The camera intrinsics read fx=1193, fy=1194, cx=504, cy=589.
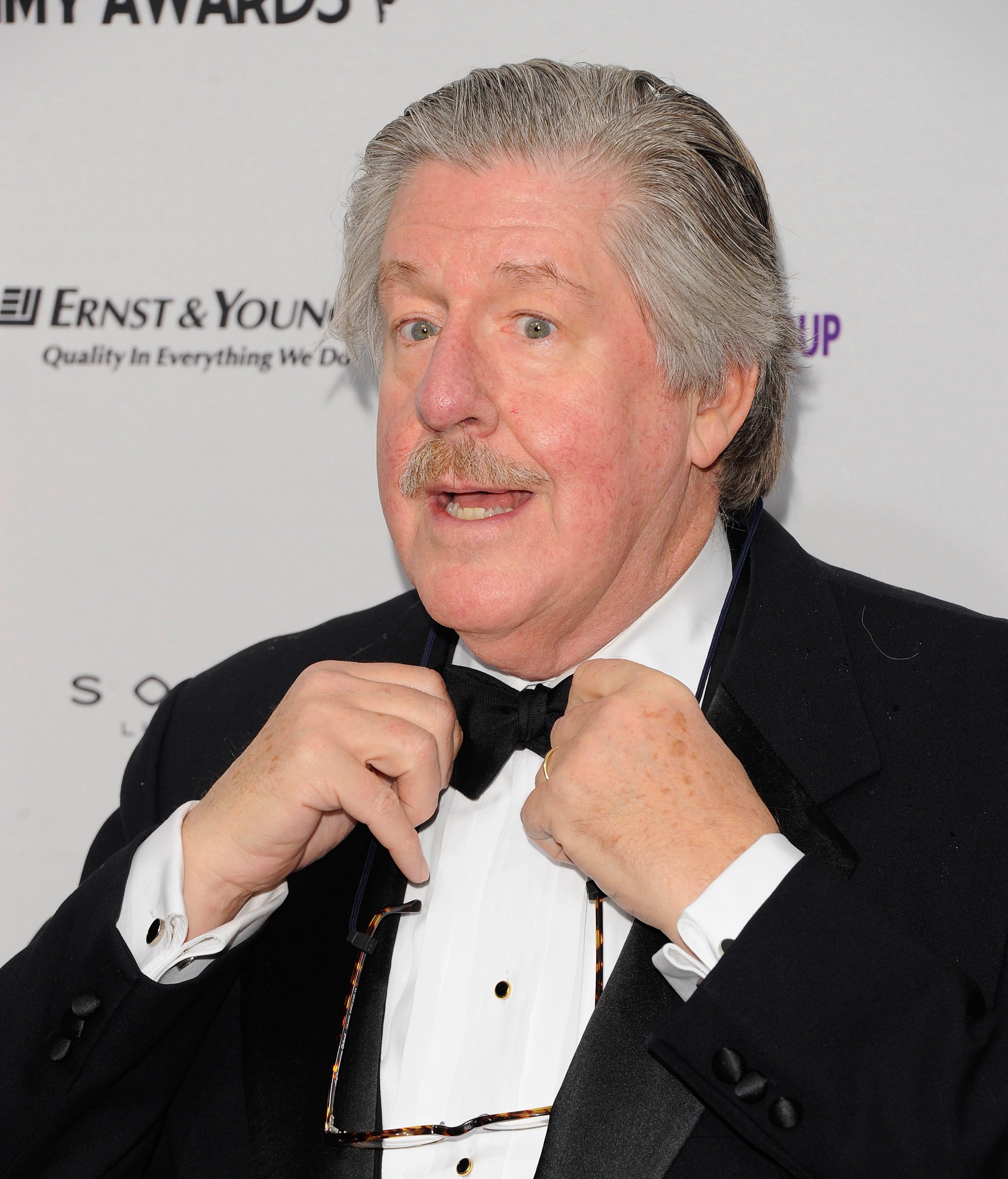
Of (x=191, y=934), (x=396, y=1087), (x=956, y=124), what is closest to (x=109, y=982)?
(x=191, y=934)

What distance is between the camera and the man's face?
1.76 m

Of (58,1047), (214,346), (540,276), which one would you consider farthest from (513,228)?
(58,1047)

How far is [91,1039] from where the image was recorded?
1.74m

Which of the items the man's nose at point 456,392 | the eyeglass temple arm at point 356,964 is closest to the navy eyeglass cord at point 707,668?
the eyeglass temple arm at point 356,964

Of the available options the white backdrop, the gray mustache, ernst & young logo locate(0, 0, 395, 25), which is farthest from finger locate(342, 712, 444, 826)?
ernst & young logo locate(0, 0, 395, 25)

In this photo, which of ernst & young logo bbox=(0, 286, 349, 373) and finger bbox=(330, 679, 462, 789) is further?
ernst & young logo bbox=(0, 286, 349, 373)

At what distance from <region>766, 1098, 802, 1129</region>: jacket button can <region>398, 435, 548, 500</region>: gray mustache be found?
0.88 m

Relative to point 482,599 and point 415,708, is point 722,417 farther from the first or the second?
point 415,708

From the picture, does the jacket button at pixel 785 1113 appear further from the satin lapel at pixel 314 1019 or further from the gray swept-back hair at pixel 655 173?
the gray swept-back hair at pixel 655 173

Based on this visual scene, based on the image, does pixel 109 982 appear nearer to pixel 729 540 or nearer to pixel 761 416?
pixel 729 540

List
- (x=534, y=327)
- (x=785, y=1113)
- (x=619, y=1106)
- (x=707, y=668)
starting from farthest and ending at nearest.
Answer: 1. (x=707, y=668)
2. (x=534, y=327)
3. (x=619, y=1106)
4. (x=785, y=1113)

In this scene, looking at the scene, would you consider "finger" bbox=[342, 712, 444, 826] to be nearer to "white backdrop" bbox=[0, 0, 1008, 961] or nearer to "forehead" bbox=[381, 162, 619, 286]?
"forehead" bbox=[381, 162, 619, 286]

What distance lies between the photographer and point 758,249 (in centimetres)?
195

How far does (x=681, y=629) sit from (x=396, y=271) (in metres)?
0.73
